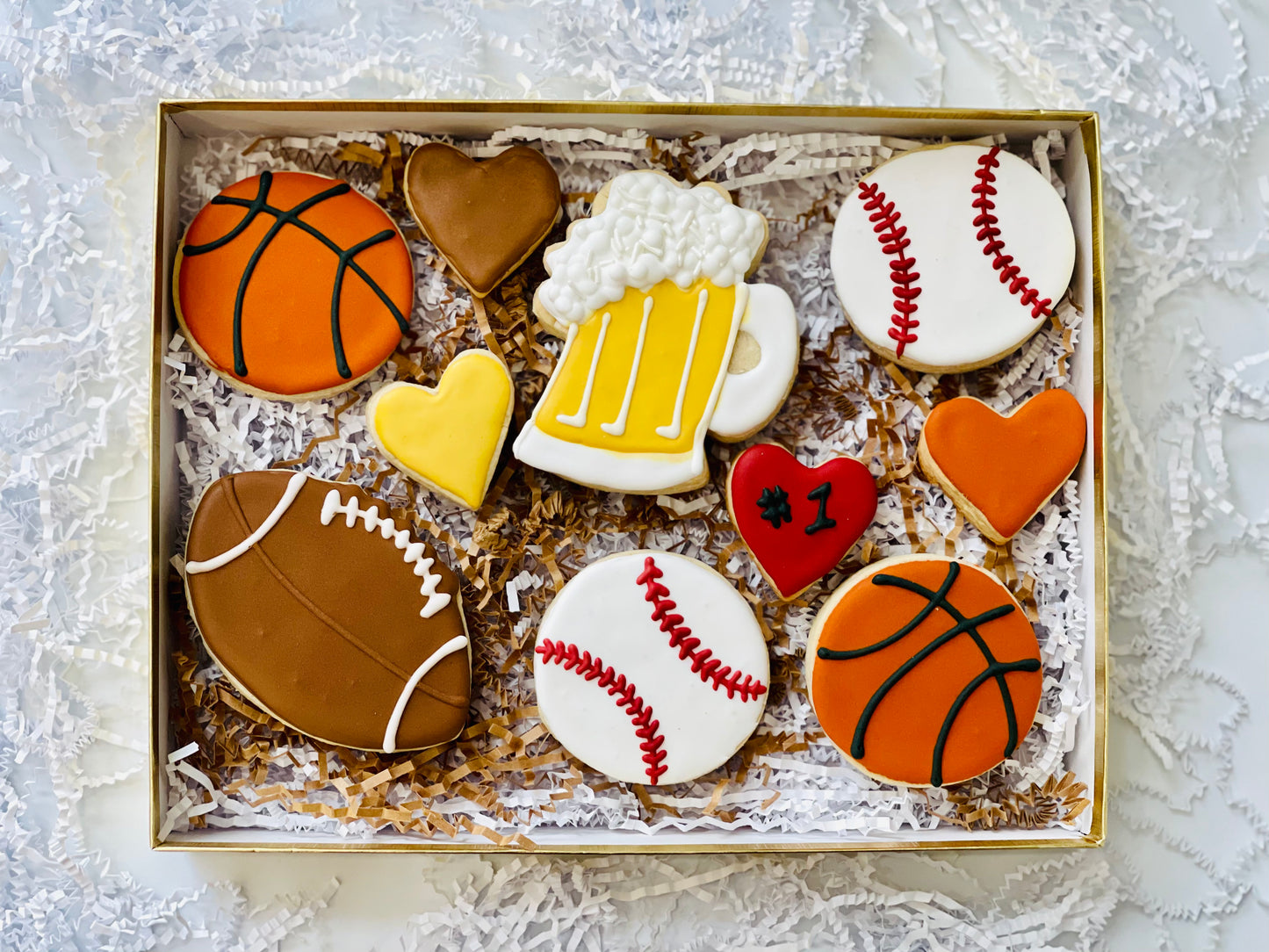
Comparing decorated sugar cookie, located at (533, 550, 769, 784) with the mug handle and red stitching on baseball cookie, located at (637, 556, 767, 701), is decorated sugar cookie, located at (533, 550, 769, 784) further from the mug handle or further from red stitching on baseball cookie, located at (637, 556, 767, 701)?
the mug handle

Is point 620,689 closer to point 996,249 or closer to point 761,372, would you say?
point 761,372

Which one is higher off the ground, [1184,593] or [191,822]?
[1184,593]

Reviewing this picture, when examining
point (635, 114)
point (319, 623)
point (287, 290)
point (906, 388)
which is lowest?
point (319, 623)

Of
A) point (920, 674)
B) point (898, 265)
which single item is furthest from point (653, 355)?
point (920, 674)

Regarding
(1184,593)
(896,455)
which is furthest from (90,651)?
(1184,593)

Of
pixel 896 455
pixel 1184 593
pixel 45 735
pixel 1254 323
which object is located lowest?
pixel 45 735

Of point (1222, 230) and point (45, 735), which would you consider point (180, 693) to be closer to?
point (45, 735)

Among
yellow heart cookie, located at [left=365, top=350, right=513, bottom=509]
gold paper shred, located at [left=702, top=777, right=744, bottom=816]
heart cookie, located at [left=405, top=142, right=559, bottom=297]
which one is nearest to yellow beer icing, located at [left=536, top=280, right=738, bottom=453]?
yellow heart cookie, located at [left=365, top=350, right=513, bottom=509]

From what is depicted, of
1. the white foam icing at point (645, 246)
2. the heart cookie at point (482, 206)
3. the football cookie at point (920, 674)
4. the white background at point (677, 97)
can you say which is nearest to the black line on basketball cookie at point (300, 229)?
the heart cookie at point (482, 206)
